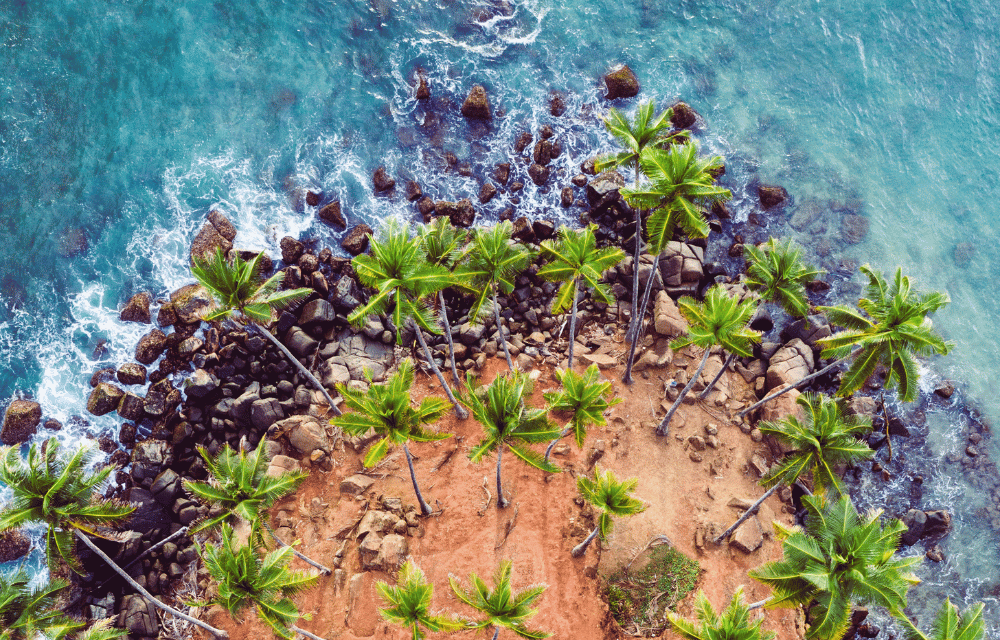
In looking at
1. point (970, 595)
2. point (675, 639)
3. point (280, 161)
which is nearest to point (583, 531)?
point (675, 639)

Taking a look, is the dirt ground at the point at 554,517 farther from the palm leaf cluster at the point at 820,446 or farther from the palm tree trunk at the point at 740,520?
the palm leaf cluster at the point at 820,446

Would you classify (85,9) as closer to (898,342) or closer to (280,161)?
(280,161)

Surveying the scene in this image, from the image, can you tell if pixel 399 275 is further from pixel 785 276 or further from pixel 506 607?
pixel 785 276

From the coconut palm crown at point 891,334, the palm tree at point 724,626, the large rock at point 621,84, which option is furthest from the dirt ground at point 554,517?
the large rock at point 621,84

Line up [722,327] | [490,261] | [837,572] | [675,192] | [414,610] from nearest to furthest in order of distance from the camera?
1. [414,610]
2. [837,572]
3. [675,192]
4. [722,327]
5. [490,261]

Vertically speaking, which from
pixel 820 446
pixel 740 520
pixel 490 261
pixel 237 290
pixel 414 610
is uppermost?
pixel 490 261

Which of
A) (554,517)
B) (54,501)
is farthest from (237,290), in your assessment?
(554,517)
